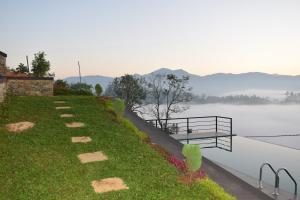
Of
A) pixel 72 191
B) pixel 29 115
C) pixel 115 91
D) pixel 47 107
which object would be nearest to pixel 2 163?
pixel 72 191

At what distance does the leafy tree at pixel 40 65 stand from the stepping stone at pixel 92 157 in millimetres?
21338

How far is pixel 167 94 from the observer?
46219 mm

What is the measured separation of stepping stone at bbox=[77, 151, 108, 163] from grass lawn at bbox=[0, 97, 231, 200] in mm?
159

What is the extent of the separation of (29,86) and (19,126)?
8.27m

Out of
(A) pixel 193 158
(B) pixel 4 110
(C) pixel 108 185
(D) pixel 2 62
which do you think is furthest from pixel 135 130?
(D) pixel 2 62

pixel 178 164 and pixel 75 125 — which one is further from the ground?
pixel 75 125

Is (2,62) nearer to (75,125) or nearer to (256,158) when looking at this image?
(75,125)

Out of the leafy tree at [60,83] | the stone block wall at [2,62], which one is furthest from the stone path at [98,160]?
the leafy tree at [60,83]

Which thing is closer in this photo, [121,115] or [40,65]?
[121,115]

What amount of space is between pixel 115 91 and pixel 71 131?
108ft

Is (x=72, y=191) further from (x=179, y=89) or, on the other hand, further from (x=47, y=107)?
(x=179, y=89)

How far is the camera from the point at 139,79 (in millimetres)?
45406

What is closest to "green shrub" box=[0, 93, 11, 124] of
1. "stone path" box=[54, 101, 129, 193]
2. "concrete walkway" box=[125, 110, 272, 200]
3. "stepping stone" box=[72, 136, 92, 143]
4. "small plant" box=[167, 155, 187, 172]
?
"stone path" box=[54, 101, 129, 193]

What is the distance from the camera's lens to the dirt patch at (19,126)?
11.5m
